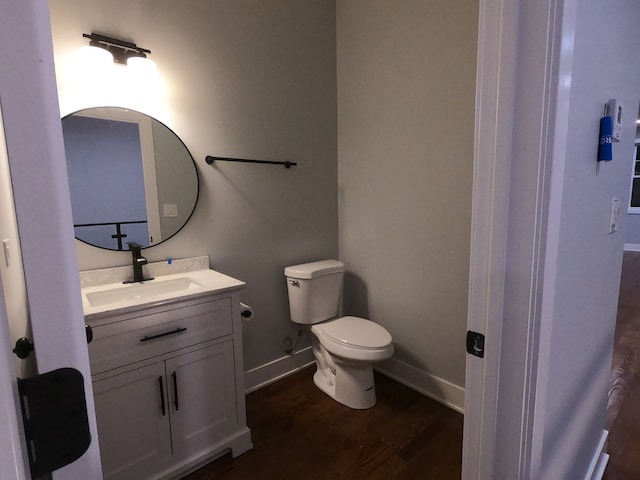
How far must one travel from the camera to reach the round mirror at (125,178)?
1.57 meters

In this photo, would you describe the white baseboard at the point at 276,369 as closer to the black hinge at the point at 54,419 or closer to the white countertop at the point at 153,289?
the white countertop at the point at 153,289

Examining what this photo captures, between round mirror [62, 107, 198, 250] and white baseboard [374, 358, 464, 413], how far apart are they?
1654 millimetres

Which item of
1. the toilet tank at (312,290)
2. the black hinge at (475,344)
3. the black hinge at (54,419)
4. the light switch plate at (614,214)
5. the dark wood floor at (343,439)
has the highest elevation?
the light switch plate at (614,214)

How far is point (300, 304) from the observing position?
2229mm

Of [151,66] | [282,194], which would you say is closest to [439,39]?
[282,194]

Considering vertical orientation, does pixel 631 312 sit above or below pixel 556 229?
below

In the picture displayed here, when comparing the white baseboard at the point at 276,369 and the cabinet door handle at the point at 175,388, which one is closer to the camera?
the cabinet door handle at the point at 175,388

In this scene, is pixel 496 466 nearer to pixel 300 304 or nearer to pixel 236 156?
pixel 300 304

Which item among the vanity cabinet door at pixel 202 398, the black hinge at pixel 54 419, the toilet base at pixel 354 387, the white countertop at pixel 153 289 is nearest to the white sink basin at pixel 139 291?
the white countertop at pixel 153 289

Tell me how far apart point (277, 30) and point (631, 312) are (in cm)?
415

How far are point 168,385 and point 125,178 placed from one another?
1.02 metres

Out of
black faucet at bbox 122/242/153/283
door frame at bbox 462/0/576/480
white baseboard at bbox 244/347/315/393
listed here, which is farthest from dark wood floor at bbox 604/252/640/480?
black faucet at bbox 122/242/153/283

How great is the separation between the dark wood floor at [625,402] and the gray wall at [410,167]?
75 centimetres

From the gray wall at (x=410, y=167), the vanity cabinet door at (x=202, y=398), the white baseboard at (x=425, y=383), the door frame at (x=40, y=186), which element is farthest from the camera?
the white baseboard at (x=425, y=383)
